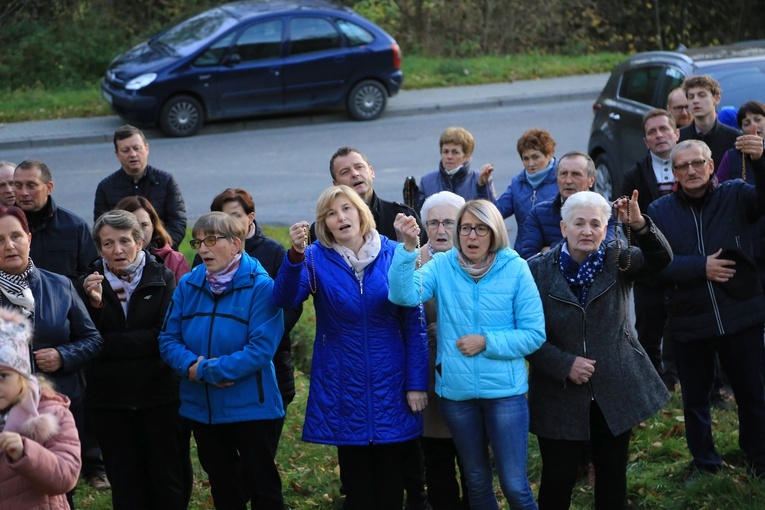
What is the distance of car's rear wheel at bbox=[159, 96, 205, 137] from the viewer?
18.2 meters

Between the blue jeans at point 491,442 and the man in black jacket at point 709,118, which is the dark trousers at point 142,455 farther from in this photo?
the man in black jacket at point 709,118

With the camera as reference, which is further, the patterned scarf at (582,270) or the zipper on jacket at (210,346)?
the zipper on jacket at (210,346)

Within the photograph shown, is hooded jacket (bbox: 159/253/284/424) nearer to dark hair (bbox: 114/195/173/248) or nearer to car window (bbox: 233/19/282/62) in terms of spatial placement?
dark hair (bbox: 114/195/173/248)

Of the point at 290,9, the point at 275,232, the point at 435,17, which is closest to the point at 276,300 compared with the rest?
the point at 275,232

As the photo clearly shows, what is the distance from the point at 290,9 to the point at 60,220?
1241 centimetres

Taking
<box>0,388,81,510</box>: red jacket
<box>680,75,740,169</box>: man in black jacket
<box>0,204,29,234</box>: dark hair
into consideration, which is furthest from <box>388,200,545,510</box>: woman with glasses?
<box>680,75,740,169</box>: man in black jacket

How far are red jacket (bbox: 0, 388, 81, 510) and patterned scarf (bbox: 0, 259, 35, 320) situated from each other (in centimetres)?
115

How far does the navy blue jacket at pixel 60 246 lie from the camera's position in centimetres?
746

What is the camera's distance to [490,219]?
599 centimetres

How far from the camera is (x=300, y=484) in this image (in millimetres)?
7648

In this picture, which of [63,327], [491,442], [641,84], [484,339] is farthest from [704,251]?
[641,84]

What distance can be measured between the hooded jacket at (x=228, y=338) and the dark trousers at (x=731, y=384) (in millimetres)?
2524

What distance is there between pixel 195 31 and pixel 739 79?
33.9 feet

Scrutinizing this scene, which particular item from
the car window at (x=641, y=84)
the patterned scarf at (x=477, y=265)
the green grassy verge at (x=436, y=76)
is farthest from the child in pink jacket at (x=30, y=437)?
the green grassy verge at (x=436, y=76)
